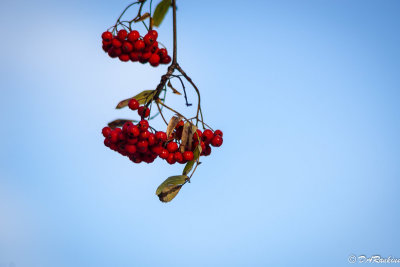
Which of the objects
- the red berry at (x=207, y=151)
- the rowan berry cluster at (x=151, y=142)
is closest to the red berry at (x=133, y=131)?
the rowan berry cluster at (x=151, y=142)

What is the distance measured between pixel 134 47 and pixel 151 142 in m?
0.70

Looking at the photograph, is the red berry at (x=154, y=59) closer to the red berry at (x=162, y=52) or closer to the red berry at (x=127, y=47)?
the red berry at (x=162, y=52)

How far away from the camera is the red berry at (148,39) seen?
98.4 inches

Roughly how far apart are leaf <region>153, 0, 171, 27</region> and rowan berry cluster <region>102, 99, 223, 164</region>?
621mm

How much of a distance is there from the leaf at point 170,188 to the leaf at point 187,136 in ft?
0.57

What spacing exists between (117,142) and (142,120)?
25cm

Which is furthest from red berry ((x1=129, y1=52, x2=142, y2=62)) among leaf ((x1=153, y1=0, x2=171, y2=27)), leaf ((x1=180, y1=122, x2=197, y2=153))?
leaf ((x1=180, y1=122, x2=197, y2=153))

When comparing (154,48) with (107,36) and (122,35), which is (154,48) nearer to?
(122,35)

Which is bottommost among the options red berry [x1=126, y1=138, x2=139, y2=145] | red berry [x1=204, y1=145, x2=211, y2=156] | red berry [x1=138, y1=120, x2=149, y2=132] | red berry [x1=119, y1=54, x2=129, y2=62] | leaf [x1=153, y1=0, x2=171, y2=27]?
red berry [x1=126, y1=138, x2=139, y2=145]

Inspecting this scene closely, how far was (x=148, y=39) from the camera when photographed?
98.3 inches

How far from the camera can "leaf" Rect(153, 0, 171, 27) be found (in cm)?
248

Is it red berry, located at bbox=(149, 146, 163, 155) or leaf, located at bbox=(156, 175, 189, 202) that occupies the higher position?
red berry, located at bbox=(149, 146, 163, 155)

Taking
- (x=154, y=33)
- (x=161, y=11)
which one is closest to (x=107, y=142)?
(x=154, y=33)

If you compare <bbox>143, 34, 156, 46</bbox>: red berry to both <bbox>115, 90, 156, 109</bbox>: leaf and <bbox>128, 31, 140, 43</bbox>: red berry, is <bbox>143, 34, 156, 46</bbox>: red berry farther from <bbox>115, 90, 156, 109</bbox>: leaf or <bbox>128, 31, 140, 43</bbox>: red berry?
<bbox>115, 90, 156, 109</bbox>: leaf
